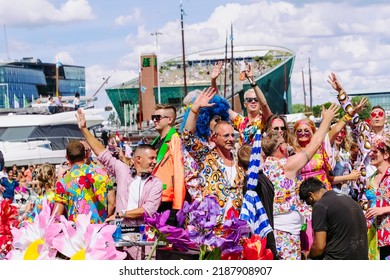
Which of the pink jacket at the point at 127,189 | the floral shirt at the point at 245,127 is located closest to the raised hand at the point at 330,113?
the floral shirt at the point at 245,127

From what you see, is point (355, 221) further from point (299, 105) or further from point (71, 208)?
point (299, 105)

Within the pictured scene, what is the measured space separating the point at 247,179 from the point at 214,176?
0.68m

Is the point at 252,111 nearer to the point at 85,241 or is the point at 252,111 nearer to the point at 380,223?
the point at 380,223

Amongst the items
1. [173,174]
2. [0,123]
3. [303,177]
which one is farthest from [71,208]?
[0,123]

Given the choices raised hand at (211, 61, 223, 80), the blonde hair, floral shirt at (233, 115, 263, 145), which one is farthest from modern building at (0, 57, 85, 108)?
floral shirt at (233, 115, 263, 145)

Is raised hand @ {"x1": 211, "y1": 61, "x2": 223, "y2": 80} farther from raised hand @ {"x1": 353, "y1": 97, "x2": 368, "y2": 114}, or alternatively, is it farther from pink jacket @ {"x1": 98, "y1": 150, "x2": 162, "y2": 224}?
raised hand @ {"x1": 353, "y1": 97, "x2": 368, "y2": 114}

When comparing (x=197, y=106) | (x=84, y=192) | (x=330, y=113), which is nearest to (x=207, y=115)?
(x=197, y=106)

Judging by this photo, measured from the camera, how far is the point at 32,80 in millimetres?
104312

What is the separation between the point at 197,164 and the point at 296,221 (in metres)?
0.84

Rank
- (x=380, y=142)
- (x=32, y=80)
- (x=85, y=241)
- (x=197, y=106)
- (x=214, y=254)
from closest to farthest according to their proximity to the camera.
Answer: (x=85, y=241) < (x=214, y=254) < (x=197, y=106) < (x=380, y=142) < (x=32, y=80)

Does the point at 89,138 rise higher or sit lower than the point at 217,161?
higher

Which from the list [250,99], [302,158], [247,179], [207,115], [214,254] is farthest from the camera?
[250,99]

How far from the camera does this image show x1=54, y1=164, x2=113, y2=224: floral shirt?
641 centimetres

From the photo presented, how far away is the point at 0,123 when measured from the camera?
33719 mm
